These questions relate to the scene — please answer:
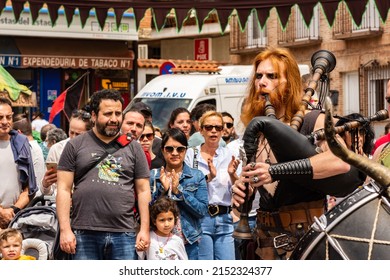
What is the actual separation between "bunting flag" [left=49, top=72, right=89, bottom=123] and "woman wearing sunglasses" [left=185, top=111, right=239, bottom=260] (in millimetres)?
10628

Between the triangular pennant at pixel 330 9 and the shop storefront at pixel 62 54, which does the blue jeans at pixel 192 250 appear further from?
the shop storefront at pixel 62 54

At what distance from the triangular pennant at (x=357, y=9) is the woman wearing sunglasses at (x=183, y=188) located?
6575 millimetres

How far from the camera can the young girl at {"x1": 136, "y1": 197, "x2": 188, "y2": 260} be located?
7859mm

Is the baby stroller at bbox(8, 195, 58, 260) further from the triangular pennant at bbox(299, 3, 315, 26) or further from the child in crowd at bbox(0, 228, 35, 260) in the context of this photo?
the triangular pennant at bbox(299, 3, 315, 26)

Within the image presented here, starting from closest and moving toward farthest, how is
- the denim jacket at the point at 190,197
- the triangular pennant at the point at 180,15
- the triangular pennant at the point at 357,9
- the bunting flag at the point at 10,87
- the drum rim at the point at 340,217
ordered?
the drum rim at the point at 340,217, the denim jacket at the point at 190,197, the triangular pennant at the point at 357,9, the triangular pennant at the point at 180,15, the bunting flag at the point at 10,87

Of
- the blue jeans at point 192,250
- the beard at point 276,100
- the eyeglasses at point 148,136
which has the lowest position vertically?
the blue jeans at point 192,250

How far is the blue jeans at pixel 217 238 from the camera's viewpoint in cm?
890

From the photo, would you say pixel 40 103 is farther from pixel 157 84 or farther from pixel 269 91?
pixel 269 91

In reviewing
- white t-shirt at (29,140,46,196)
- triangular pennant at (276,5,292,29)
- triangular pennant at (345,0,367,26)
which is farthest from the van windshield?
white t-shirt at (29,140,46,196)

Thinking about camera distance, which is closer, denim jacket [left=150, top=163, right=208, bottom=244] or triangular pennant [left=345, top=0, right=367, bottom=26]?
denim jacket [left=150, top=163, right=208, bottom=244]

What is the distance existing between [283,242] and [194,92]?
13501mm

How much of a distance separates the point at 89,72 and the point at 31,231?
20.3 m

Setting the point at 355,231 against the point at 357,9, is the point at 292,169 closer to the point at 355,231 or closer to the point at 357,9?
the point at 355,231

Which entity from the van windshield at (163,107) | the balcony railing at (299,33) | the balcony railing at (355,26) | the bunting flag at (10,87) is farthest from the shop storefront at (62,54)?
the bunting flag at (10,87)
